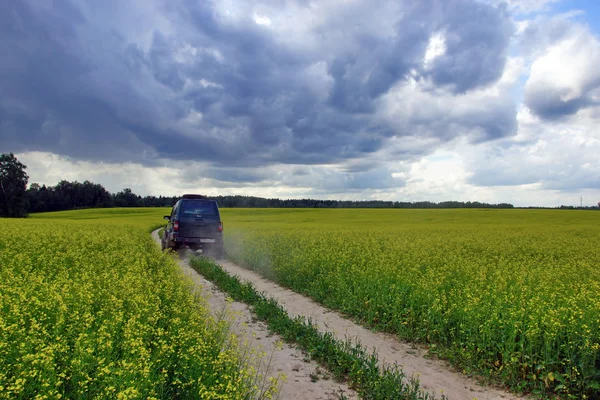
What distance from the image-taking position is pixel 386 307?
881 centimetres

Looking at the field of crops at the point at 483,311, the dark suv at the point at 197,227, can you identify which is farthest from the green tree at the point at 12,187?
the field of crops at the point at 483,311

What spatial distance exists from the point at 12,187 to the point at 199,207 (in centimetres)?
8395

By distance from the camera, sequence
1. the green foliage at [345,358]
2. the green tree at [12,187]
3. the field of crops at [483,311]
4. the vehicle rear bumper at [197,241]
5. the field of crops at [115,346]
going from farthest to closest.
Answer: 1. the green tree at [12,187]
2. the vehicle rear bumper at [197,241]
3. the field of crops at [483,311]
4. the green foliage at [345,358]
5. the field of crops at [115,346]

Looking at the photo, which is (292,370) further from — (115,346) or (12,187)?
(12,187)

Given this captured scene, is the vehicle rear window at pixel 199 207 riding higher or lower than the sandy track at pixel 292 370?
higher

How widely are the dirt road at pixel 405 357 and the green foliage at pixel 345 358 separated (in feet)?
0.99

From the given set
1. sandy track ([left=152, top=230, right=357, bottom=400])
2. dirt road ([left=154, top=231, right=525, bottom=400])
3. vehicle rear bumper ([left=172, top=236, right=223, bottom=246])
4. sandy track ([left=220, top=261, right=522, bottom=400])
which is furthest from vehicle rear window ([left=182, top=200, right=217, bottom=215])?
sandy track ([left=152, top=230, right=357, bottom=400])

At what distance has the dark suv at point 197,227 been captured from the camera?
19.3 metres

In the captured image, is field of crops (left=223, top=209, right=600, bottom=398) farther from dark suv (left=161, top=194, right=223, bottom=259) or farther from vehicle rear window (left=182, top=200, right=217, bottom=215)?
vehicle rear window (left=182, top=200, right=217, bottom=215)

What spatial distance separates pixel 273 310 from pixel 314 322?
1061 mm

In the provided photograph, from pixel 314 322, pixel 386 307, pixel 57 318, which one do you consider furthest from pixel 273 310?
pixel 57 318

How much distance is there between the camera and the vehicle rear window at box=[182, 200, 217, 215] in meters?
19.8

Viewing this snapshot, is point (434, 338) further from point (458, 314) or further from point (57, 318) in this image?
point (57, 318)

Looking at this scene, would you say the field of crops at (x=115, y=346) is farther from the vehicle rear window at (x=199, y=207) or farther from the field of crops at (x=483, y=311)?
the vehicle rear window at (x=199, y=207)
